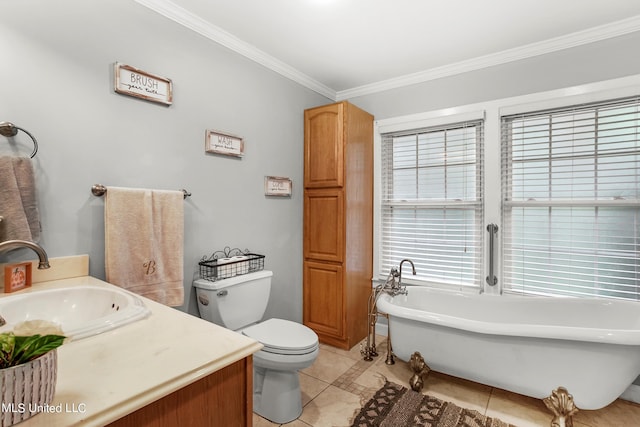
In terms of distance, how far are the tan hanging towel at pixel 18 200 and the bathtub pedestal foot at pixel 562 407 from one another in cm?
273

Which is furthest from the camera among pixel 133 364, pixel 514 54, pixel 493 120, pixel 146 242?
pixel 493 120

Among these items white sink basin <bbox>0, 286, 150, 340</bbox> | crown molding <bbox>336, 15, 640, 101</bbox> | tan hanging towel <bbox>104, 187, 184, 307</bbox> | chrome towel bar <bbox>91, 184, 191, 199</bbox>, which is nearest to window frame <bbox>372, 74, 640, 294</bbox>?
crown molding <bbox>336, 15, 640, 101</bbox>

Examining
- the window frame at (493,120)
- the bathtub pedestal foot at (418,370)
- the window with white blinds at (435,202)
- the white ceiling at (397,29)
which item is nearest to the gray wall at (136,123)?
the white ceiling at (397,29)

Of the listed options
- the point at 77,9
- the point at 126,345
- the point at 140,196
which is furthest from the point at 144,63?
the point at 126,345

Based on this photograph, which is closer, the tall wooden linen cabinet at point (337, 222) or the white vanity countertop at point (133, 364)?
the white vanity countertop at point (133, 364)

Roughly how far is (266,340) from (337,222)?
1252mm

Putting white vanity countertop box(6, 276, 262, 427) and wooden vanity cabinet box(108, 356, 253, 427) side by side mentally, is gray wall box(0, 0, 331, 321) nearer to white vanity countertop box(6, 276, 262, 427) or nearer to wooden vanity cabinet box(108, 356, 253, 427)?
white vanity countertop box(6, 276, 262, 427)

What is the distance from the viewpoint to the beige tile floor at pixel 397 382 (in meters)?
1.91

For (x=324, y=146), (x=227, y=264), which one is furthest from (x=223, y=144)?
(x=324, y=146)

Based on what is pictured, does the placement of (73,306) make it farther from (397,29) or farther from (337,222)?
(397,29)

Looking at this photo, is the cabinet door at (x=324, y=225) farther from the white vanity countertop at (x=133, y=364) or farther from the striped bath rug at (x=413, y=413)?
the white vanity countertop at (x=133, y=364)

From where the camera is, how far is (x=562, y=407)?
1775 millimetres

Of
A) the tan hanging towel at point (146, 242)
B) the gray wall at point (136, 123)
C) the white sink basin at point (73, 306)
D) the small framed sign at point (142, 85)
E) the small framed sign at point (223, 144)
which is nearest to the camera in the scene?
the white sink basin at point (73, 306)

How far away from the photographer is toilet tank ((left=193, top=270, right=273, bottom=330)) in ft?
6.63
